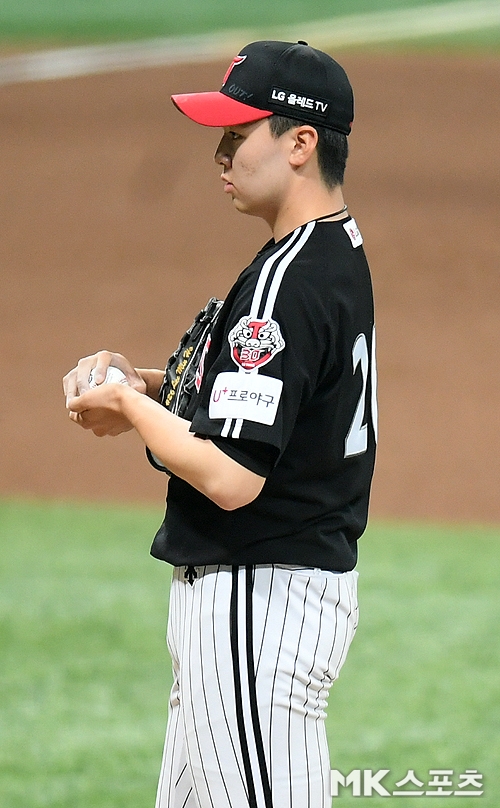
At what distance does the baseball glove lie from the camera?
1.94m

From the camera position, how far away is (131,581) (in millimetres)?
5066

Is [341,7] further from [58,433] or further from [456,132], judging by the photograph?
[58,433]

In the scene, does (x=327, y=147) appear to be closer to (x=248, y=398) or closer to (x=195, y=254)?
(x=248, y=398)

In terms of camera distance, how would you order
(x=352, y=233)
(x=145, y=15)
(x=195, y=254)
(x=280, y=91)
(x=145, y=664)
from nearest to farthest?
(x=280, y=91), (x=352, y=233), (x=145, y=664), (x=195, y=254), (x=145, y=15)

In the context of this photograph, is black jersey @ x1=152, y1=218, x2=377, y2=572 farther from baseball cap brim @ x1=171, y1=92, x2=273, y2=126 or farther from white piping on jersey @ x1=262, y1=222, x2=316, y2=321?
baseball cap brim @ x1=171, y1=92, x2=273, y2=126

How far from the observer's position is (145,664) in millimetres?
4191

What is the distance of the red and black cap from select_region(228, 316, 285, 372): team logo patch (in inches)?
13.7

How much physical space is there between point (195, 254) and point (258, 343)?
6642 millimetres

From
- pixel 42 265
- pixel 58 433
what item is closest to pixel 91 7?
pixel 42 265

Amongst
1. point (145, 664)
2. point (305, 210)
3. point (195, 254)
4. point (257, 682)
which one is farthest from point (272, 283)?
point (195, 254)

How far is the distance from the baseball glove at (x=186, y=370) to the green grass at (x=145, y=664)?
1580mm

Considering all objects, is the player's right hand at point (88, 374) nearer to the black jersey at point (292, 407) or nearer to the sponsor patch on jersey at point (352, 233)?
the black jersey at point (292, 407)

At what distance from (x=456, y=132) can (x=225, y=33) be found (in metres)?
2.56

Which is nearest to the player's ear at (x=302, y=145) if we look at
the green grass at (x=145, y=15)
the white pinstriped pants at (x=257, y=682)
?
the white pinstriped pants at (x=257, y=682)
